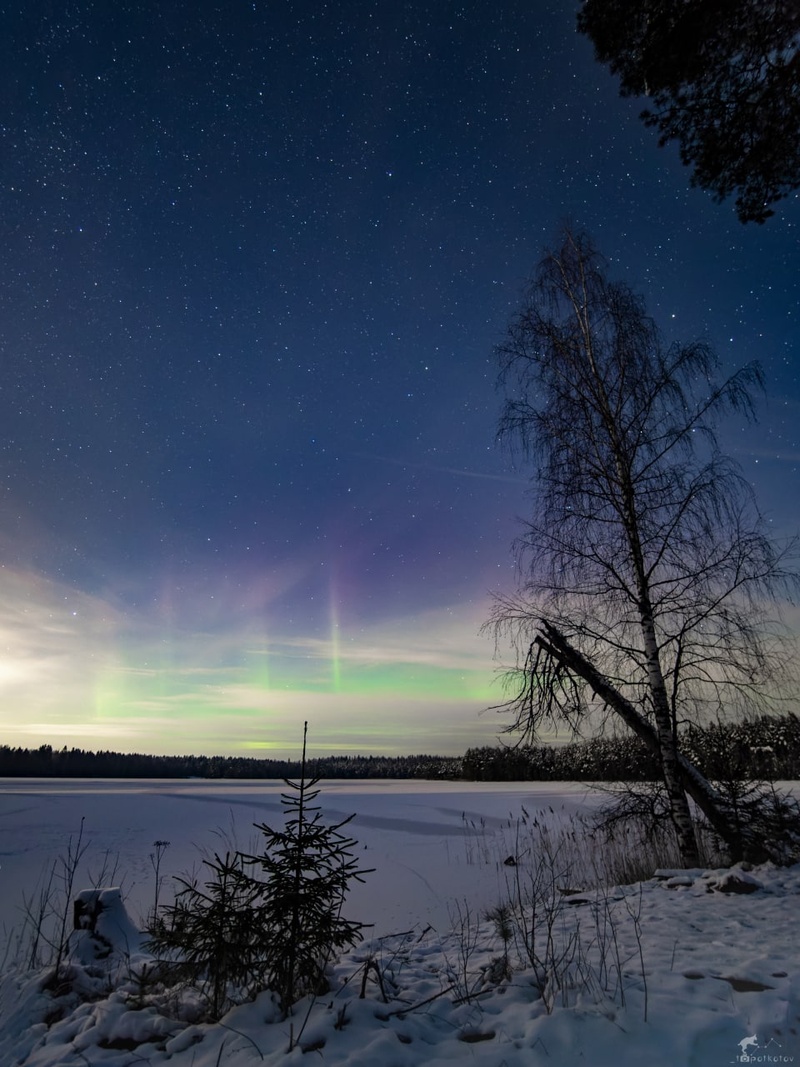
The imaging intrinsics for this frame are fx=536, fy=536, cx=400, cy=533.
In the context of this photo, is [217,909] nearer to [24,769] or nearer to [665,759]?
[665,759]

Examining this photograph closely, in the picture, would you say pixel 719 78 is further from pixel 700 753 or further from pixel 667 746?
pixel 700 753

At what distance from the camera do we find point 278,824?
68.6 ft

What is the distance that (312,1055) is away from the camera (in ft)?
9.71

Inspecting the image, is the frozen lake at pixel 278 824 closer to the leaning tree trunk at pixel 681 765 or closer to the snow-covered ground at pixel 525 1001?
the snow-covered ground at pixel 525 1001

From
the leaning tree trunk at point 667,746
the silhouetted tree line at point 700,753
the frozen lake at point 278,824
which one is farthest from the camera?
the frozen lake at point 278,824

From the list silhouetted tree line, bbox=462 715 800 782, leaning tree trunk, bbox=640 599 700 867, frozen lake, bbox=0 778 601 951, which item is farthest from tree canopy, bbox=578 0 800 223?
frozen lake, bbox=0 778 601 951

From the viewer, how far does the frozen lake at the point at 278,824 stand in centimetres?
916

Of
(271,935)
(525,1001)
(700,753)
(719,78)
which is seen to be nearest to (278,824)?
(700,753)

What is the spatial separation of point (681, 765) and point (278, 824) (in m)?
17.3

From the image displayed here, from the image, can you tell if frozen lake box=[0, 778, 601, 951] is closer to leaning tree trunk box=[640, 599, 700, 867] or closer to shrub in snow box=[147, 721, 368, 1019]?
leaning tree trunk box=[640, 599, 700, 867]

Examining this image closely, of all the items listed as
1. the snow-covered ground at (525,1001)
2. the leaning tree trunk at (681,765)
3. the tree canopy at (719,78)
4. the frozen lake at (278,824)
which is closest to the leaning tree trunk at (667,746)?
the leaning tree trunk at (681,765)

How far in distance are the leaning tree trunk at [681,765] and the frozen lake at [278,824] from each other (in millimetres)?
3642

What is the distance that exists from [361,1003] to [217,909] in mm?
1233

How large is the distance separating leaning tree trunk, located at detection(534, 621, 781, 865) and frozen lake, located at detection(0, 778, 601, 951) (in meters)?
3.64
